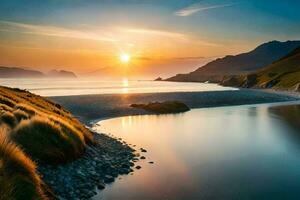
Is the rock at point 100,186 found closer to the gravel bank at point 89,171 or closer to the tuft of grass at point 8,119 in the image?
the gravel bank at point 89,171

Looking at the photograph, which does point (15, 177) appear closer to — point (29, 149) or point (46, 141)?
point (29, 149)

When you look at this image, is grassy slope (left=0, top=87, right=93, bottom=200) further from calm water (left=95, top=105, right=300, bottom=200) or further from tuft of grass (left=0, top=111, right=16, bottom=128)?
calm water (left=95, top=105, right=300, bottom=200)

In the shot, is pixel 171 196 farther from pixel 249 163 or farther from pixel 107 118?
pixel 107 118

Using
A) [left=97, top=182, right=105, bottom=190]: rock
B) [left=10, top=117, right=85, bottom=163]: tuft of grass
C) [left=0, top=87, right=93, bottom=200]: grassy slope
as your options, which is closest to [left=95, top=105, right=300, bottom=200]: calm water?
[left=97, top=182, right=105, bottom=190]: rock

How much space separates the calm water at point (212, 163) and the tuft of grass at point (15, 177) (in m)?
6.65

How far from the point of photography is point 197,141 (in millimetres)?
41562

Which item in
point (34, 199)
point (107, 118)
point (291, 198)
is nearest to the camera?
point (34, 199)

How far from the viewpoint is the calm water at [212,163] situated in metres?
21.9

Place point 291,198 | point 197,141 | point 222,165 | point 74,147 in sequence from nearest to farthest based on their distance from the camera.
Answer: point 291,198 → point 74,147 → point 222,165 → point 197,141

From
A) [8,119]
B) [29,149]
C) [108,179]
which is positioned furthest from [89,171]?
[8,119]

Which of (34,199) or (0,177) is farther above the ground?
(0,177)

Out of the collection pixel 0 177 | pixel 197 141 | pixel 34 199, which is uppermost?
pixel 0 177

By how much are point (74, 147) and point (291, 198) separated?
1523 cm

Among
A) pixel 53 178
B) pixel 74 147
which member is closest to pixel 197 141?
pixel 74 147
